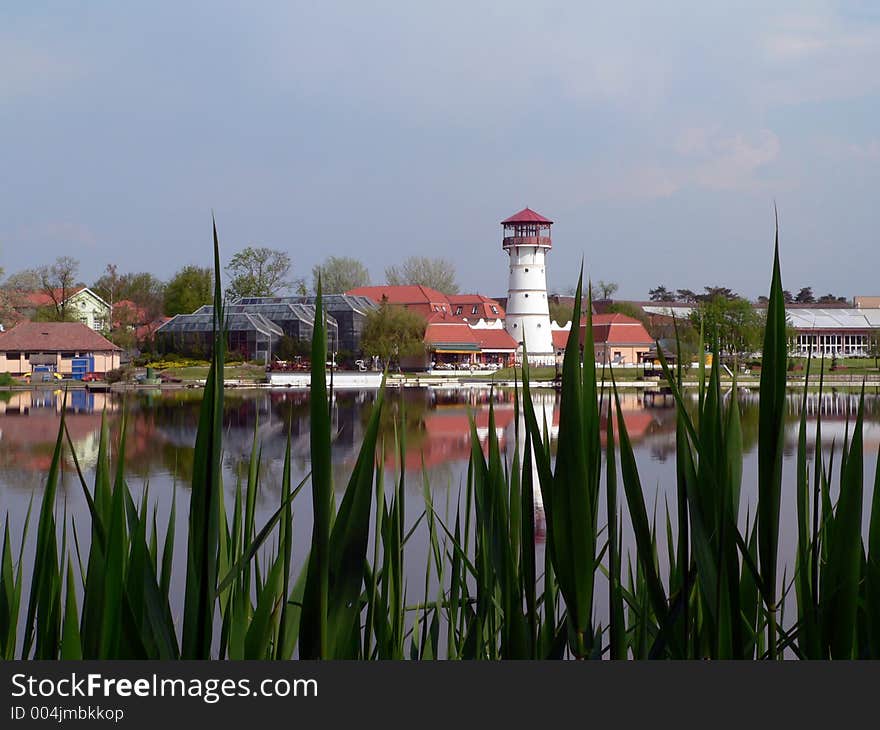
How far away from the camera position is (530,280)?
5106 cm

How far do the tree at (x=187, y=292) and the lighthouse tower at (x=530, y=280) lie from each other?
14987 mm

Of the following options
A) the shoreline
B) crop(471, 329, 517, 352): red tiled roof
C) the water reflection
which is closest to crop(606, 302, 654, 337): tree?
crop(471, 329, 517, 352): red tiled roof

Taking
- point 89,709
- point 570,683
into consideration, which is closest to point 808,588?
point 570,683

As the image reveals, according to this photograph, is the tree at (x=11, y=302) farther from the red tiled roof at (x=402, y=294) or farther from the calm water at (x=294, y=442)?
the red tiled roof at (x=402, y=294)

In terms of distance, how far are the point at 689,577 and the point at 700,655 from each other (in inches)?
6.2

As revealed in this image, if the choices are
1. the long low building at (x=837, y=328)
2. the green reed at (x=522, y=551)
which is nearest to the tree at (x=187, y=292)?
the long low building at (x=837, y=328)

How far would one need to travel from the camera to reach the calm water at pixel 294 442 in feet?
25.7

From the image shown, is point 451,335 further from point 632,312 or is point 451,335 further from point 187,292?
point 632,312

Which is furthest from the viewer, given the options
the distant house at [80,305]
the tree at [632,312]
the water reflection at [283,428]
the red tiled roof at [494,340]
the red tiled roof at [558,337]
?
the tree at [632,312]

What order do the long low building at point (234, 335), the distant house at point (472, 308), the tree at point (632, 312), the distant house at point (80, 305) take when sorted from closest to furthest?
the long low building at point (234, 335)
the distant house at point (80, 305)
the distant house at point (472, 308)
the tree at point (632, 312)

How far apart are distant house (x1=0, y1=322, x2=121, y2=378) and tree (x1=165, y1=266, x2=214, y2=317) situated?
9.23 metres

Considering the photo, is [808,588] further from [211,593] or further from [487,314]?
[487,314]

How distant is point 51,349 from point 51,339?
43 centimetres

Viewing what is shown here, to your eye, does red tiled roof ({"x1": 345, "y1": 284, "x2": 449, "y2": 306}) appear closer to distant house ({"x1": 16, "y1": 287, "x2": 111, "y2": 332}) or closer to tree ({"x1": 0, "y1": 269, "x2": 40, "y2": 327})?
distant house ({"x1": 16, "y1": 287, "x2": 111, "y2": 332})
